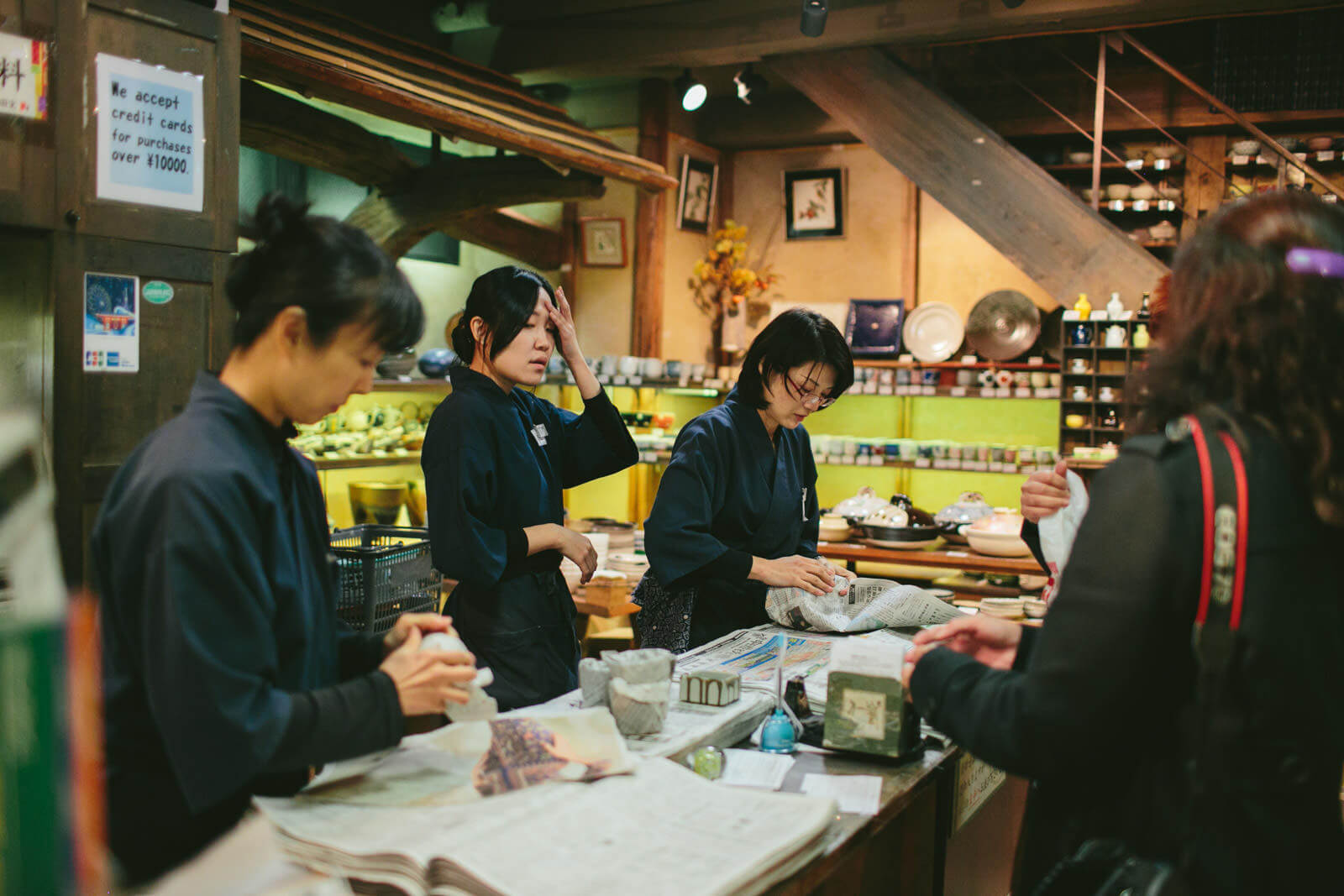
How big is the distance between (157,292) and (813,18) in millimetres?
4498

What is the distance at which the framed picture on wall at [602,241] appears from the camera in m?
7.54

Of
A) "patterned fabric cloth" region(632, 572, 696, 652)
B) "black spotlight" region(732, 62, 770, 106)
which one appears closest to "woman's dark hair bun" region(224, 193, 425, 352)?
"patterned fabric cloth" region(632, 572, 696, 652)

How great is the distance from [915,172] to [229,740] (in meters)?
6.10

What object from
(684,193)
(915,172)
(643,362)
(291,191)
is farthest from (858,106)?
(291,191)

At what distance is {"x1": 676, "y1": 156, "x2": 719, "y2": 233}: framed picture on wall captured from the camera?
305 inches

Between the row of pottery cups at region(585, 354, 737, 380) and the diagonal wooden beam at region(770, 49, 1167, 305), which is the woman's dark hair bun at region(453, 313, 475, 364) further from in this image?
the diagonal wooden beam at region(770, 49, 1167, 305)

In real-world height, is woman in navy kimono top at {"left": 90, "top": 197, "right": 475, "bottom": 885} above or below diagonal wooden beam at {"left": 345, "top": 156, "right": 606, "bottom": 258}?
below

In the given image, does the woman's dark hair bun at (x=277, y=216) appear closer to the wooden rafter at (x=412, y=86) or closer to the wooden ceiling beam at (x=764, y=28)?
the wooden rafter at (x=412, y=86)

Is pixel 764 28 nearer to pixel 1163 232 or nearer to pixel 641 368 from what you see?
pixel 641 368

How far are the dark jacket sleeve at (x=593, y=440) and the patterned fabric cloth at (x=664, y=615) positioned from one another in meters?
0.35

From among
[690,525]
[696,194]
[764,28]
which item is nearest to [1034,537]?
[690,525]

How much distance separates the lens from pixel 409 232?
5855mm

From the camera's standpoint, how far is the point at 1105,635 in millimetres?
1058

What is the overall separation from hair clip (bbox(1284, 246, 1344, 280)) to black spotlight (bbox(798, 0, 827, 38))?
5108 millimetres
